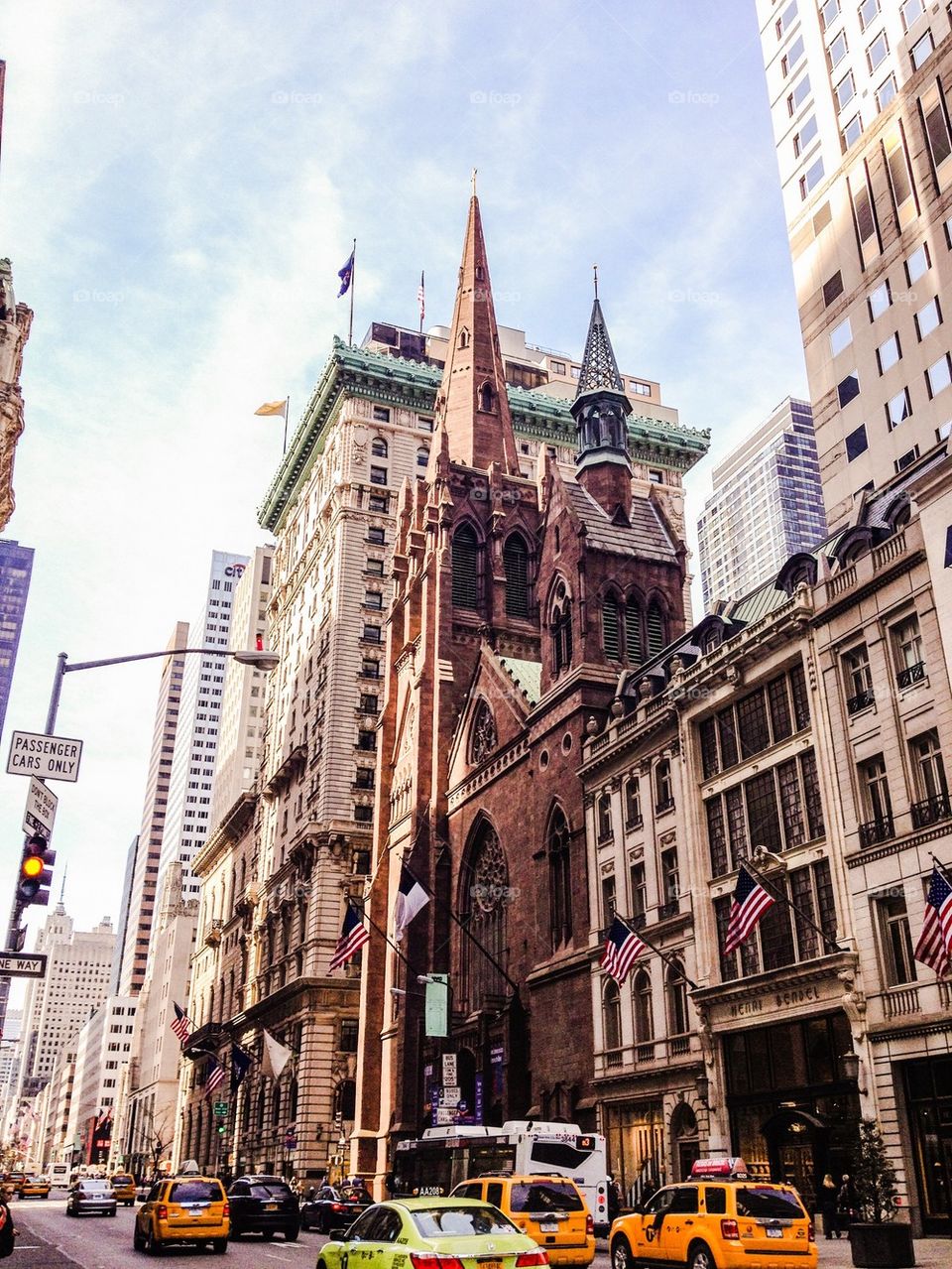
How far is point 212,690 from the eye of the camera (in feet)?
609

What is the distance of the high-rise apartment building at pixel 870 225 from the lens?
1993 inches

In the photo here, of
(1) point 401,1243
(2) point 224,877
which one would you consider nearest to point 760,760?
(1) point 401,1243

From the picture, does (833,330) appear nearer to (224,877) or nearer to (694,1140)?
(694,1140)

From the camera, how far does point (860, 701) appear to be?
101 feet

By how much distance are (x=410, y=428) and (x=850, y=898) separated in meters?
66.8

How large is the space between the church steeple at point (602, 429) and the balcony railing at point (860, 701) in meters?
27.3

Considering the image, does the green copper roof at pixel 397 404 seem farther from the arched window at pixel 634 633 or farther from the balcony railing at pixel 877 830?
the balcony railing at pixel 877 830

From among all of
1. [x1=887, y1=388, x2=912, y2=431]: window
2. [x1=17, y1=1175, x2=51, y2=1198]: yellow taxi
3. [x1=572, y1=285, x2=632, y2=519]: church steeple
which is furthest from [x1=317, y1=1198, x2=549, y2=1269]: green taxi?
[x1=17, y1=1175, x2=51, y2=1198]: yellow taxi

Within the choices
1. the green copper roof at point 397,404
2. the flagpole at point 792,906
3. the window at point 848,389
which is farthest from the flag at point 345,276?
the flagpole at point 792,906

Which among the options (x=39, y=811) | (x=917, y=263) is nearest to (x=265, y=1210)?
(x=39, y=811)

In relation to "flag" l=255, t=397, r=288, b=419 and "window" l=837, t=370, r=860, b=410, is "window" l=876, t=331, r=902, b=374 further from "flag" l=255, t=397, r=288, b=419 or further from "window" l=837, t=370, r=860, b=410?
"flag" l=255, t=397, r=288, b=419

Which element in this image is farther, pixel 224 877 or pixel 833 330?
pixel 224 877

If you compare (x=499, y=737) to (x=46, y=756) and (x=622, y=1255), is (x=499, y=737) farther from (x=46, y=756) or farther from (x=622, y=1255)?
(x=46, y=756)

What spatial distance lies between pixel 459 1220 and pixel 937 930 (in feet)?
49.0
